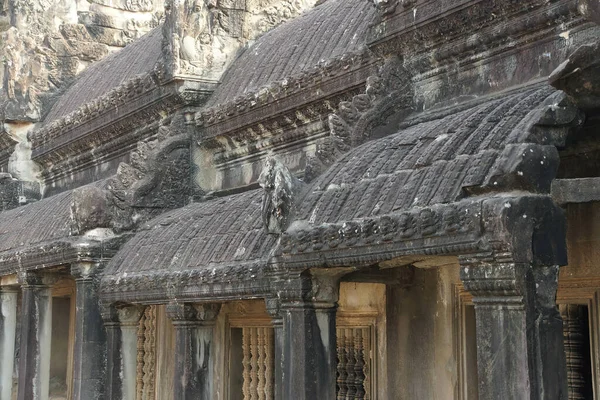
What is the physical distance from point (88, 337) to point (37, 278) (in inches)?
67.7

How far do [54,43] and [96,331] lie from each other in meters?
7.00

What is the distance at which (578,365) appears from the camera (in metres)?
6.40

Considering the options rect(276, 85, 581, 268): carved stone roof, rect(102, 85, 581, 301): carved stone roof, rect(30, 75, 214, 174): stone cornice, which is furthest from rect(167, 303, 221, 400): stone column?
rect(30, 75, 214, 174): stone cornice

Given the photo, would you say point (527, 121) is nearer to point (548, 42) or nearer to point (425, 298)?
point (548, 42)

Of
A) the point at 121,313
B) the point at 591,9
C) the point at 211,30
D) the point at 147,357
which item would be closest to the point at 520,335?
the point at 591,9

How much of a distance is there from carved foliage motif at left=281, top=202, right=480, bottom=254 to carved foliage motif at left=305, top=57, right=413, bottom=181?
848 mm

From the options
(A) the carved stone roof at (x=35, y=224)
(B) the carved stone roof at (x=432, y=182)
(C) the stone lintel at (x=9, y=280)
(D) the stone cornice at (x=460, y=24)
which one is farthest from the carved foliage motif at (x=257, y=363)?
(C) the stone lintel at (x=9, y=280)

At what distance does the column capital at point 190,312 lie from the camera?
8.00 metres

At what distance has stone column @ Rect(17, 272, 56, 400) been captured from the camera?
10961 mm

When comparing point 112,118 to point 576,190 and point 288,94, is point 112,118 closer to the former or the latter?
point 288,94

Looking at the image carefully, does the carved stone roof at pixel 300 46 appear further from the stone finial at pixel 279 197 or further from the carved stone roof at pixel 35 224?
the carved stone roof at pixel 35 224

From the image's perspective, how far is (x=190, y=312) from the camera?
803 cm

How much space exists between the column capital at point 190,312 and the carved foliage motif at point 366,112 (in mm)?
1952

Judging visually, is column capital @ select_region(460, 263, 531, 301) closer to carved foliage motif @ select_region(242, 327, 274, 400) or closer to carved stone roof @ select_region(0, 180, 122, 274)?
carved foliage motif @ select_region(242, 327, 274, 400)
